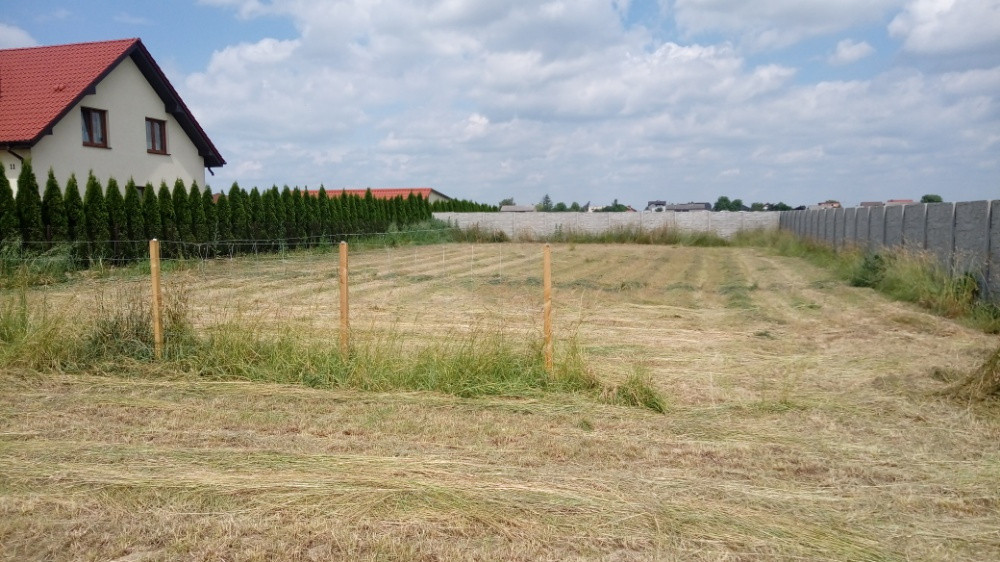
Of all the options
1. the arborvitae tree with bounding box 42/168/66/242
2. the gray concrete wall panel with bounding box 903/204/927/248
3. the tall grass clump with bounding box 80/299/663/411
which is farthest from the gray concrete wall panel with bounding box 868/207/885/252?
the arborvitae tree with bounding box 42/168/66/242

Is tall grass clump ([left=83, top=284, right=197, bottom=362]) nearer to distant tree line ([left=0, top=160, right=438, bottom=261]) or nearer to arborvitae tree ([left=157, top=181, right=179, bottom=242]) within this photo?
distant tree line ([left=0, top=160, right=438, bottom=261])

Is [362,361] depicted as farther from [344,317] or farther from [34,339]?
[34,339]

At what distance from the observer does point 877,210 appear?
2078cm

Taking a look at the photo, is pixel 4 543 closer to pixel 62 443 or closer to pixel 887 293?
pixel 62 443

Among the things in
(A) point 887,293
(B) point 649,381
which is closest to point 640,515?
(B) point 649,381

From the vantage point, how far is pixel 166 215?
2242 cm

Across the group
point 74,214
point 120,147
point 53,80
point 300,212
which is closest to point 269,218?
point 300,212

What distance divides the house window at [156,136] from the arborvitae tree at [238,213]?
3.06 m

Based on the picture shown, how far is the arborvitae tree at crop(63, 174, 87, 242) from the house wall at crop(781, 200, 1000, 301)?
19.4 meters

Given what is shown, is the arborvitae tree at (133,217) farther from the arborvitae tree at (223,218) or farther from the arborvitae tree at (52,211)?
the arborvitae tree at (223,218)

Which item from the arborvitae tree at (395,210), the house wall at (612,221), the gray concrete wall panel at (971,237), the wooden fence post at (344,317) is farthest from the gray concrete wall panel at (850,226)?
the arborvitae tree at (395,210)

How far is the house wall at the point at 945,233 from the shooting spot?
12.6 metres

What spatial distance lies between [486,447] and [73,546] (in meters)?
2.65

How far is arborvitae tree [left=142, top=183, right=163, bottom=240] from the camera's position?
21500 millimetres
